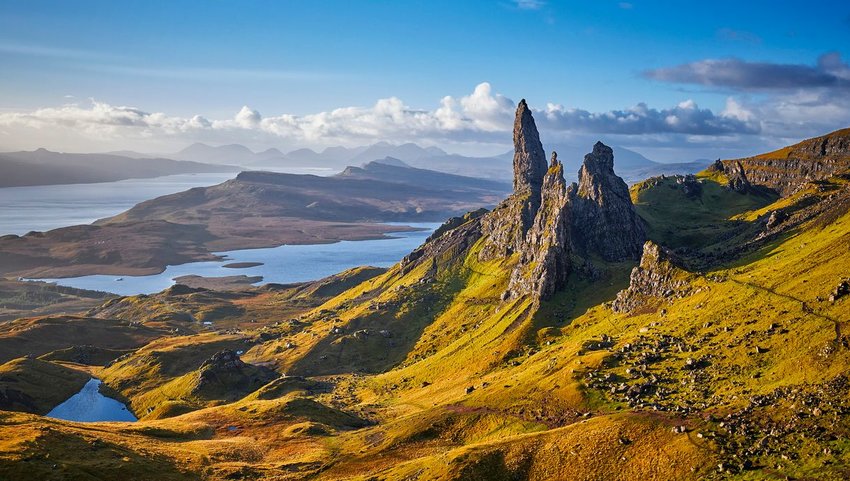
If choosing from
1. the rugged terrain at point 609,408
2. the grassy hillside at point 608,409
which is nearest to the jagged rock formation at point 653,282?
the rugged terrain at point 609,408

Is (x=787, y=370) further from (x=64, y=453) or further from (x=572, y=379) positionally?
(x=64, y=453)

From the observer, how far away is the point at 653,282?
164625 mm

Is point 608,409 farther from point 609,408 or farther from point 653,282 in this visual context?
point 653,282

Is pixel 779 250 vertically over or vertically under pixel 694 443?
over

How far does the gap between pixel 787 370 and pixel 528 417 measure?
47.9 metres

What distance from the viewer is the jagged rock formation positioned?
6270 inches

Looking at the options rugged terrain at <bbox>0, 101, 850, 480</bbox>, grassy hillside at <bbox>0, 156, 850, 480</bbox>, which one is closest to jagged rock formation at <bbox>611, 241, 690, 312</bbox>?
rugged terrain at <bbox>0, 101, 850, 480</bbox>

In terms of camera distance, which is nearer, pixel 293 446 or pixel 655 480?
pixel 655 480

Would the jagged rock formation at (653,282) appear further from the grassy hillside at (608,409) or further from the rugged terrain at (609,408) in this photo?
the grassy hillside at (608,409)

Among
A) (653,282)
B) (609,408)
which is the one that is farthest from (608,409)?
(653,282)

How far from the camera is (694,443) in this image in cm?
8938

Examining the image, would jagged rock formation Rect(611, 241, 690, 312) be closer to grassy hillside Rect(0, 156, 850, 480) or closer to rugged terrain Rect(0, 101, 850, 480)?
rugged terrain Rect(0, 101, 850, 480)

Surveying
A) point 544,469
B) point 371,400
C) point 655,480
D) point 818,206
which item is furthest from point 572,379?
point 818,206

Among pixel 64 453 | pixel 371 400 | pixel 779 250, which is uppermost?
pixel 779 250
